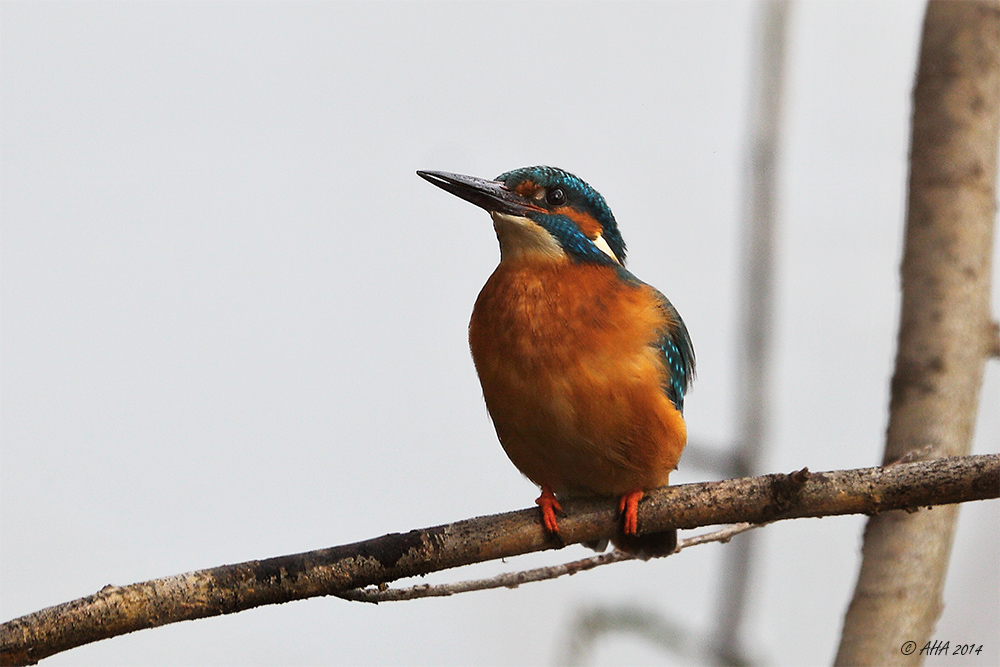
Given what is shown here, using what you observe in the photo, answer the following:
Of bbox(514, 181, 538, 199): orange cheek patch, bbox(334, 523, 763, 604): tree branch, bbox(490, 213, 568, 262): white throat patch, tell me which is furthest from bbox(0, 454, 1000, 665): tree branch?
bbox(514, 181, 538, 199): orange cheek patch

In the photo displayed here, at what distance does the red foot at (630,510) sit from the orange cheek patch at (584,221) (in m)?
1.00

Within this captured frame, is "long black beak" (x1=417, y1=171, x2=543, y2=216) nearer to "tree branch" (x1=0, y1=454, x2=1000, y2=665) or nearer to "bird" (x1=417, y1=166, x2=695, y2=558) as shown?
"bird" (x1=417, y1=166, x2=695, y2=558)

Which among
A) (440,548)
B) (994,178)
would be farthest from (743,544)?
(994,178)

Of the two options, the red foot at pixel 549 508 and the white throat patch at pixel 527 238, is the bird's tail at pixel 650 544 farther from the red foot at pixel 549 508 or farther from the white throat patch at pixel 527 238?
the white throat patch at pixel 527 238

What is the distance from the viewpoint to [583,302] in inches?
136

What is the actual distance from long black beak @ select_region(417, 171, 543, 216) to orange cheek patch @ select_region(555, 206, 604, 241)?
11 cm

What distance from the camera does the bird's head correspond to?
360 cm

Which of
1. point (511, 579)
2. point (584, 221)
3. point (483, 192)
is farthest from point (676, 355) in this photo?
point (511, 579)

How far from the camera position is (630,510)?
328 centimetres

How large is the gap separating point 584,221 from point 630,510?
44.5 inches

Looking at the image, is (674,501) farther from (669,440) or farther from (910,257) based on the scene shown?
(910,257)

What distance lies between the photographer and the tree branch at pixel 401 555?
2482mm

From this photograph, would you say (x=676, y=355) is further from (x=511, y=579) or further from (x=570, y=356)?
(x=511, y=579)

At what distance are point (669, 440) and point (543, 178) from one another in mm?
1070
